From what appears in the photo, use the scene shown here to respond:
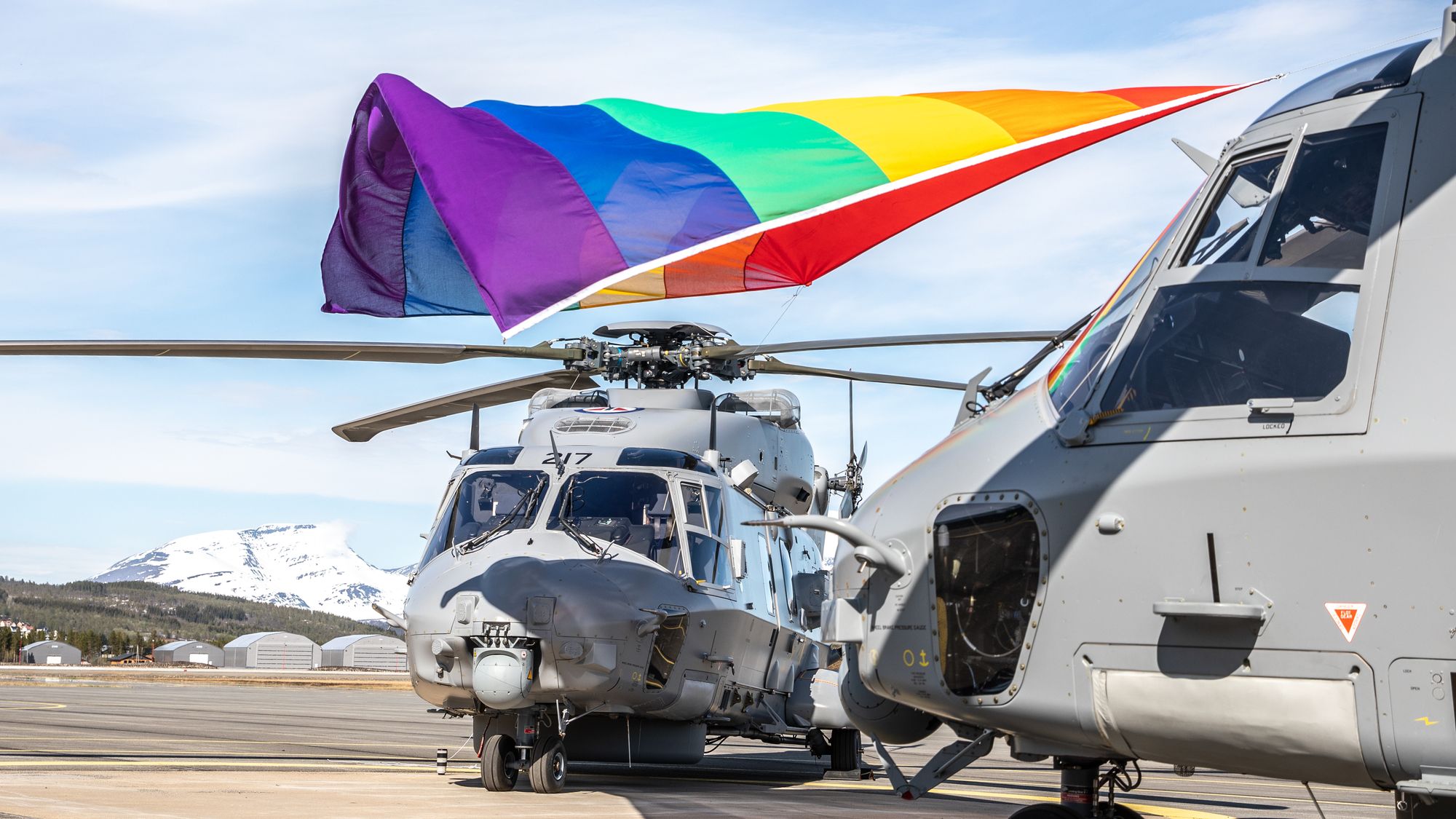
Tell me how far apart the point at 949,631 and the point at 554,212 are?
2.31 m

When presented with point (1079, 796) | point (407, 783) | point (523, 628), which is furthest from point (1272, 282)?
point (407, 783)

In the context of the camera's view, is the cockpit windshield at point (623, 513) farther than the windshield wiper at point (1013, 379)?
Yes

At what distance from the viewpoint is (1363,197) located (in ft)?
14.7

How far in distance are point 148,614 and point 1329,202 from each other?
187715mm

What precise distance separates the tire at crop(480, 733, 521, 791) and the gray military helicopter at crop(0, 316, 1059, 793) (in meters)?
0.02

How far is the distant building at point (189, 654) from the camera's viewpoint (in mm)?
99312

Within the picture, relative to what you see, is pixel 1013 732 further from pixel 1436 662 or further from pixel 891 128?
pixel 891 128

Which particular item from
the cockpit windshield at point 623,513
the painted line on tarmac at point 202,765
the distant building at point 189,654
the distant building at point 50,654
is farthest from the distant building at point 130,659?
the cockpit windshield at point 623,513

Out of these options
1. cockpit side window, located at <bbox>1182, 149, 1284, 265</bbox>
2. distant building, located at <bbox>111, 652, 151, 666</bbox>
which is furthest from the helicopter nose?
distant building, located at <bbox>111, 652, 151, 666</bbox>

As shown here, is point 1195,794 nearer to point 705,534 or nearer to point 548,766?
point 705,534

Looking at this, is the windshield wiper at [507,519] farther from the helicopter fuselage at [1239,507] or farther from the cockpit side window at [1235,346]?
the cockpit side window at [1235,346]

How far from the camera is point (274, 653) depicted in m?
95.2

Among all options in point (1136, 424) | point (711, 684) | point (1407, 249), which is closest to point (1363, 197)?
point (1407, 249)

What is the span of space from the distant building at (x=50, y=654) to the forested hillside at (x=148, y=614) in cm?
3719
